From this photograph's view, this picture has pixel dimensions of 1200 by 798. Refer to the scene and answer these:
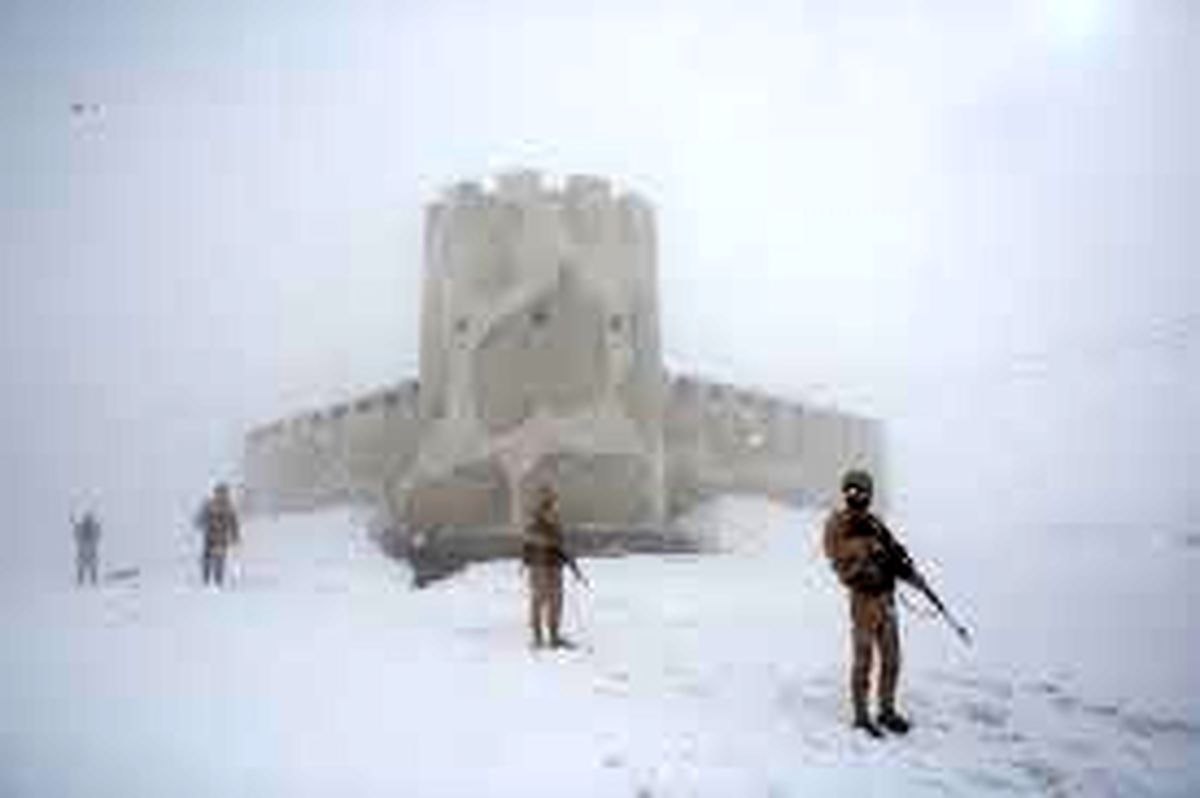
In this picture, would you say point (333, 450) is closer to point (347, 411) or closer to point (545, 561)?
point (347, 411)

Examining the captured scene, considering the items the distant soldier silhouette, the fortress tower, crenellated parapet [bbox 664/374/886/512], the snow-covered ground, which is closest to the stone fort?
the fortress tower

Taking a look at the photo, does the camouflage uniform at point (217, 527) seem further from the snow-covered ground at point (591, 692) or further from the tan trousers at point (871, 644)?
the tan trousers at point (871, 644)

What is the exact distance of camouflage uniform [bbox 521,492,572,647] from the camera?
15.3 metres

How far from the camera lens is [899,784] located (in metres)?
9.61

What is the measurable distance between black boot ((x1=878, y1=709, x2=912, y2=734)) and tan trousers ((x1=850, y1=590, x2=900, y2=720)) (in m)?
0.04

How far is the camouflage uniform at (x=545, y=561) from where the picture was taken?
15336 millimetres

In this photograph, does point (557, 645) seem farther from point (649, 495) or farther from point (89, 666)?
point (649, 495)

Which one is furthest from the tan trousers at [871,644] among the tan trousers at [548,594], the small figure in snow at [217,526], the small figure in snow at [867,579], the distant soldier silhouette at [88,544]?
the distant soldier silhouette at [88,544]

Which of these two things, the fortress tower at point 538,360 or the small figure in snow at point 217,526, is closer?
the small figure in snow at point 217,526

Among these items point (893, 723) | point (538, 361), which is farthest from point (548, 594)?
point (538, 361)

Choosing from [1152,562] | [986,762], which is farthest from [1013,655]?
[1152,562]

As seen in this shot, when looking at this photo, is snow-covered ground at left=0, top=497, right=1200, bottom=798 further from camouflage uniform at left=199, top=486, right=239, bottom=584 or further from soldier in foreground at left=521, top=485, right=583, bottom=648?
camouflage uniform at left=199, top=486, right=239, bottom=584

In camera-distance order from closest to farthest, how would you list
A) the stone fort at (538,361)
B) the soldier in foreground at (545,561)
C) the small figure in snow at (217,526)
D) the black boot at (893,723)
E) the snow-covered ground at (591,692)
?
the snow-covered ground at (591,692), the black boot at (893,723), the soldier in foreground at (545,561), the small figure in snow at (217,526), the stone fort at (538,361)

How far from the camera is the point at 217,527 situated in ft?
78.5
